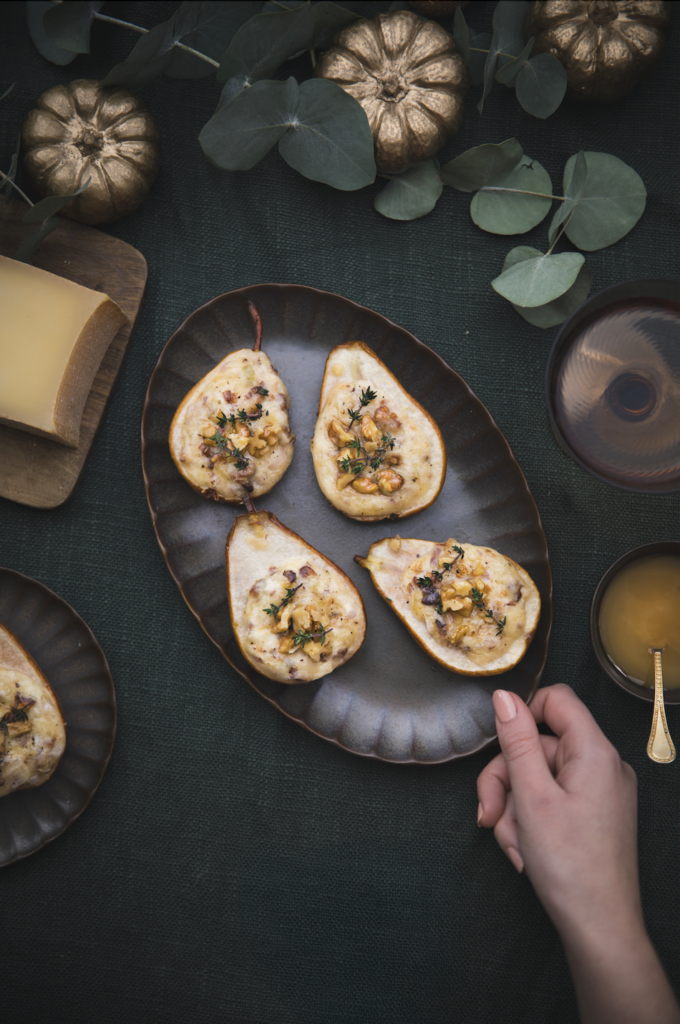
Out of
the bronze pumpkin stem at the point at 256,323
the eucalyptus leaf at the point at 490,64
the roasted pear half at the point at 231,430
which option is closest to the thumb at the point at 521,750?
the roasted pear half at the point at 231,430

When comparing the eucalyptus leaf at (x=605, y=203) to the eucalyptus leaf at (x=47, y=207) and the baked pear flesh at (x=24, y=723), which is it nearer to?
the eucalyptus leaf at (x=47, y=207)

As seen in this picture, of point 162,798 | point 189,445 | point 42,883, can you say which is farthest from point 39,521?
point 42,883

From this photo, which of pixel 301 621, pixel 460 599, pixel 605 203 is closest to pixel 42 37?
pixel 605 203

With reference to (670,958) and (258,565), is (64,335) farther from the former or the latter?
(670,958)

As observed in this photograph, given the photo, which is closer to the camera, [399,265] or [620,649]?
[620,649]

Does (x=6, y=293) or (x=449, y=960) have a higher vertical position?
(x=6, y=293)

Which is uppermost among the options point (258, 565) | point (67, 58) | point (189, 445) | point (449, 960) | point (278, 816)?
point (67, 58)
